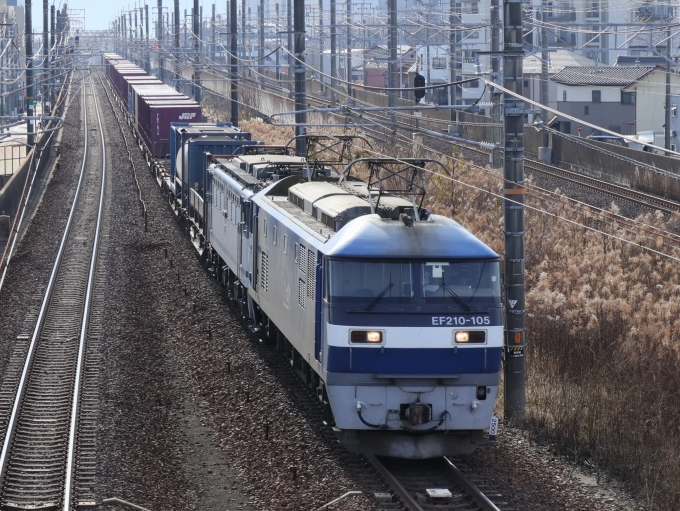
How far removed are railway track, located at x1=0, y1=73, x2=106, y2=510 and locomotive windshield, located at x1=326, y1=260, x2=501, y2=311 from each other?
3326mm

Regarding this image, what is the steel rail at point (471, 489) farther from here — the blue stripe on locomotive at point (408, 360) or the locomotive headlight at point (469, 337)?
the locomotive headlight at point (469, 337)

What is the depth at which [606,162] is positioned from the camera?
34531 mm

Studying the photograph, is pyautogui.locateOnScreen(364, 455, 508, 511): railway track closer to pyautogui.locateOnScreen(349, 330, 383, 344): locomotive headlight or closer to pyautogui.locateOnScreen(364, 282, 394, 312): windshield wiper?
pyautogui.locateOnScreen(349, 330, 383, 344): locomotive headlight

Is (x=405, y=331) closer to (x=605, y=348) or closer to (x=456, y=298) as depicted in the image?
(x=456, y=298)

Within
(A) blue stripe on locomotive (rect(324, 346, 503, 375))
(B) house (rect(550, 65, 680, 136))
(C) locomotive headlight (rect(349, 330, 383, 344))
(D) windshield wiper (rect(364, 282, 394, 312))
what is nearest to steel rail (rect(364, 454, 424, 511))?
(A) blue stripe on locomotive (rect(324, 346, 503, 375))

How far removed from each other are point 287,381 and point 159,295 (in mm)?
7150

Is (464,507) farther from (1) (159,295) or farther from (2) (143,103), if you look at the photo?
(2) (143,103)

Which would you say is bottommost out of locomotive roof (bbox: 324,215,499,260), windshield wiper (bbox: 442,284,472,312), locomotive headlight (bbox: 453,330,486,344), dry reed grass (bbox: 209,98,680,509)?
dry reed grass (bbox: 209,98,680,509)

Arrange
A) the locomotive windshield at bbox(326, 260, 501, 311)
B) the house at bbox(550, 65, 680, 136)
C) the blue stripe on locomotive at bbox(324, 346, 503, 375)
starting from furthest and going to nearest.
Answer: the house at bbox(550, 65, 680, 136)
the locomotive windshield at bbox(326, 260, 501, 311)
the blue stripe on locomotive at bbox(324, 346, 503, 375)

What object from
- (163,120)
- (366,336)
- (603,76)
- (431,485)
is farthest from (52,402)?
Result: (603,76)

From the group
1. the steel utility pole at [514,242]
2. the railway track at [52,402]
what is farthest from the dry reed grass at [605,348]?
the railway track at [52,402]

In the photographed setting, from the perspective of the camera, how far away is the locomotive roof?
35.4 ft

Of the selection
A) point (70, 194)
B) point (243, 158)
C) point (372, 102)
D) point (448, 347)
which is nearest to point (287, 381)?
point (448, 347)

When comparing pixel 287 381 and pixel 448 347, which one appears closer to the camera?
pixel 448 347
